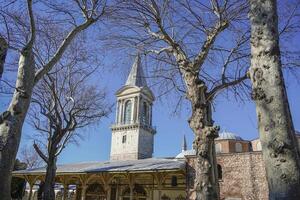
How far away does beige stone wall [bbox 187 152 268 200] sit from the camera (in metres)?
16.7

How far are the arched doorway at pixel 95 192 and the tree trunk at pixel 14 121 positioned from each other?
1930cm

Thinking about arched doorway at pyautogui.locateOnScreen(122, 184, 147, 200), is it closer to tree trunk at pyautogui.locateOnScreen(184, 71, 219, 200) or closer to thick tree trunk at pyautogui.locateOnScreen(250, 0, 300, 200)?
tree trunk at pyautogui.locateOnScreen(184, 71, 219, 200)

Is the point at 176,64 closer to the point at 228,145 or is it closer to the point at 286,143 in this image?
the point at 286,143

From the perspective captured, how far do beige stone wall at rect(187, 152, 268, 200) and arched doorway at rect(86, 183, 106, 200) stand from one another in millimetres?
8516

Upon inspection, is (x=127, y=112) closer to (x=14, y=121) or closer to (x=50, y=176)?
(x=50, y=176)

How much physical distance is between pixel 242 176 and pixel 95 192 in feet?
39.4

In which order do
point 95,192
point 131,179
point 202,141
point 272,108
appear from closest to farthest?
point 272,108
point 202,141
point 131,179
point 95,192

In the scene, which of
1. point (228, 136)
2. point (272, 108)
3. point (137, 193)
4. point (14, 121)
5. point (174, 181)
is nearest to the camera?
point (272, 108)

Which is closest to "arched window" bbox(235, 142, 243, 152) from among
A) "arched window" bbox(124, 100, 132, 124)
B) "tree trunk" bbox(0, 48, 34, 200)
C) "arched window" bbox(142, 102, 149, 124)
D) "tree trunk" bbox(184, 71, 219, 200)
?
"arched window" bbox(142, 102, 149, 124)

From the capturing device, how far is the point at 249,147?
35.7 metres

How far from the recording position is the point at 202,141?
23.0ft

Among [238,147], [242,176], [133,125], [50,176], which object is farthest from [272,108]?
[133,125]

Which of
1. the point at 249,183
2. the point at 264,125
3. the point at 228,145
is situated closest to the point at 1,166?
the point at 264,125

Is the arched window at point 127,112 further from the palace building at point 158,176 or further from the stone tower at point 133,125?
the palace building at point 158,176
